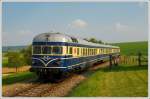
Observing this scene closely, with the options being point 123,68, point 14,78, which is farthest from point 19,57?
point 123,68

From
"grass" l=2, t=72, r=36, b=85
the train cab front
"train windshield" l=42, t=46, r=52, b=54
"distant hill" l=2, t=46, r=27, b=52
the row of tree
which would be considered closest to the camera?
"distant hill" l=2, t=46, r=27, b=52

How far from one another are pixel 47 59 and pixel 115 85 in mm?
2840

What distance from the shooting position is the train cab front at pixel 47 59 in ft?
49.5

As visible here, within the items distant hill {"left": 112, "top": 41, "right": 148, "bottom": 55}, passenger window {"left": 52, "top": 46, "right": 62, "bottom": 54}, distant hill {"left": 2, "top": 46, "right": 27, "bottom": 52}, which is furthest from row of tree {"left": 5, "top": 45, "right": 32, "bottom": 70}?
distant hill {"left": 112, "top": 41, "right": 148, "bottom": 55}

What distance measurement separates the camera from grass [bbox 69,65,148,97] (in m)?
13.8

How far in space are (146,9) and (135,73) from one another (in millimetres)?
3687

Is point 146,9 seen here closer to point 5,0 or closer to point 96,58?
point 5,0

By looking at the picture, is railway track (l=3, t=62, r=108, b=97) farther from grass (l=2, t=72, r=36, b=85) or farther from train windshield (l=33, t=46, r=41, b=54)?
train windshield (l=33, t=46, r=41, b=54)

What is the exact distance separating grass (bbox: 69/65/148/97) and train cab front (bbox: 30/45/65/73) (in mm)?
1223

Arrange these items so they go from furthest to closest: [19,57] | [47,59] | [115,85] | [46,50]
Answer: [19,57]
[46,50]
[47,59]
[115,85]

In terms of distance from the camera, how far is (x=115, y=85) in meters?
14.8

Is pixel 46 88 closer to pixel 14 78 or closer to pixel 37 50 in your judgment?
pixel 37 50

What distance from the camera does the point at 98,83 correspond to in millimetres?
15250

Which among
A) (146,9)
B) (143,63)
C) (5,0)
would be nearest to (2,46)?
(5,0)
